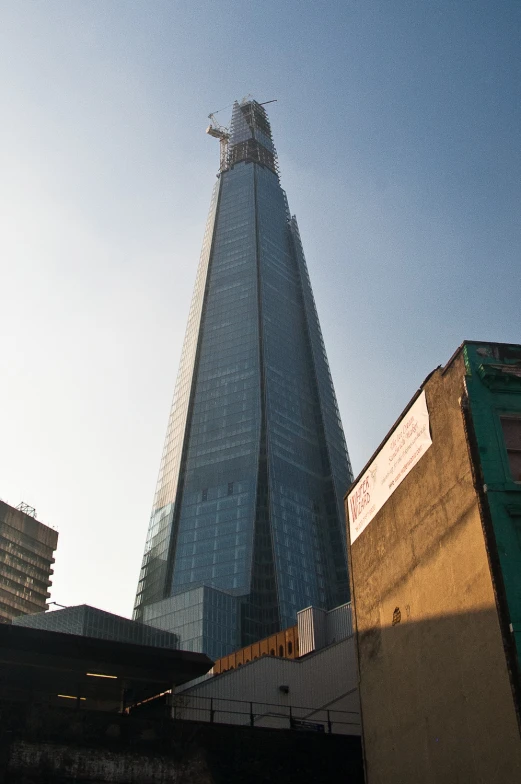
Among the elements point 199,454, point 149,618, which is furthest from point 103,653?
point 199,454

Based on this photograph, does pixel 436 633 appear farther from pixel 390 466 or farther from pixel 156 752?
pixel 156 752

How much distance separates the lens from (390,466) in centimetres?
3328

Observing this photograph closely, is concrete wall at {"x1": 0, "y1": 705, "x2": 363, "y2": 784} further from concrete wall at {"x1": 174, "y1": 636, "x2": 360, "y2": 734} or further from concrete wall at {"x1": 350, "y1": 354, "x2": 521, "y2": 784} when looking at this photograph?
concrete wall at {"x1": 174, "y1": 636, "x2": 360, "y2": 734}

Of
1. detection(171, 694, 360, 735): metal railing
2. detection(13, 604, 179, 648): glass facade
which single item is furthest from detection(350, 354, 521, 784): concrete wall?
detection(13, 604, 179, 648): glass facade

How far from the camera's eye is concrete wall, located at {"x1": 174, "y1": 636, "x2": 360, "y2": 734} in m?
47.9

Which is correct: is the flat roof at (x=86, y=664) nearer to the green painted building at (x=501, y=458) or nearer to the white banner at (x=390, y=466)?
the white banner at (x=390, y=466)

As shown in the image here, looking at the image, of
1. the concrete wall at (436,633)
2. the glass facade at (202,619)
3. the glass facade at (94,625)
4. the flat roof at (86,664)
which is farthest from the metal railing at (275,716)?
the glass facade at (202,619)

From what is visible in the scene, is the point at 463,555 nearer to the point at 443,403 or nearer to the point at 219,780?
the point at 443,403

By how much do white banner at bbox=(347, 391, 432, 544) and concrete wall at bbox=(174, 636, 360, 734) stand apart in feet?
52.4

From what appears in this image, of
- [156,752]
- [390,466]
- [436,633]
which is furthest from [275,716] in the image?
[436,633]

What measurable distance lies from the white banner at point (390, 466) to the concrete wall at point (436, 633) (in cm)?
49

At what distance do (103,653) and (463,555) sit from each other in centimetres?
1894

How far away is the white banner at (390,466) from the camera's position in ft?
101

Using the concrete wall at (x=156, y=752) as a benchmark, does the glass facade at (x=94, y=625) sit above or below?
above
